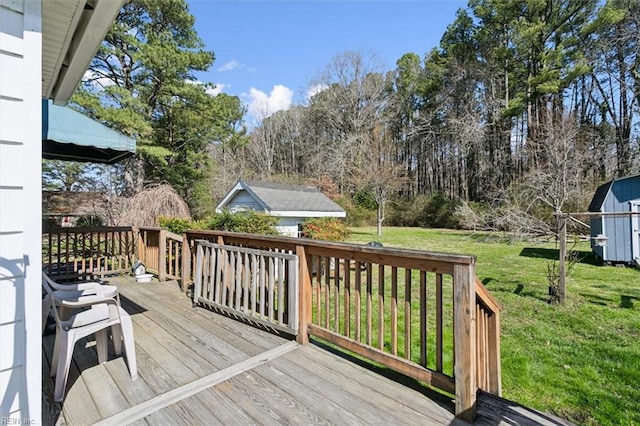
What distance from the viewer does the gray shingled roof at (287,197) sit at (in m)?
10.1

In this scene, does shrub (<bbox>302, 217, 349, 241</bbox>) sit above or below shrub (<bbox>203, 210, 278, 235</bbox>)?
below

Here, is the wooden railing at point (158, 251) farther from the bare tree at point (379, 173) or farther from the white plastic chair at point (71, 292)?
the bare tree at point (379, 173)

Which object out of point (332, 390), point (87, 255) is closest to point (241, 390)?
point (332, 390)

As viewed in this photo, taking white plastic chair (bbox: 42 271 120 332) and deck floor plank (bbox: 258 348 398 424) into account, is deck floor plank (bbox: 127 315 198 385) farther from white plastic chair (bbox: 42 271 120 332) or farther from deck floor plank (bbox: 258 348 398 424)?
deck floor plank (bbox: 258 348 398 424)

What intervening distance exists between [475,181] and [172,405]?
23759 millimetres

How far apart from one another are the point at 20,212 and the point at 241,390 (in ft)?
5.29

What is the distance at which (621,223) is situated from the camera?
807 cm

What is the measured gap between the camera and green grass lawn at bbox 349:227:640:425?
267 cm

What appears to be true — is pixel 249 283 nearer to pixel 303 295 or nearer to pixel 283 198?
pixel 303 295

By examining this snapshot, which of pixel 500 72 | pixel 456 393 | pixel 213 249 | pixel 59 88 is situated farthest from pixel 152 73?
pixel 500 72

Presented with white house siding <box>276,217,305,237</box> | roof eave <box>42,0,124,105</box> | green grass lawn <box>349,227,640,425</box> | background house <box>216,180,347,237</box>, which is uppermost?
roof eave <box>42,0,124,105</box>

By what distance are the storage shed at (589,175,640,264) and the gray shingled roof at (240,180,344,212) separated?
7.96m

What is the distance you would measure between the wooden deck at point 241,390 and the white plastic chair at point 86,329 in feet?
0.35

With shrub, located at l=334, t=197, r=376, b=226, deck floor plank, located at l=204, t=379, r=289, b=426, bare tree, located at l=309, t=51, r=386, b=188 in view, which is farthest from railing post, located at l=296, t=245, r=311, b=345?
bare tree, located at l=309, t=51, r=386, b=188
